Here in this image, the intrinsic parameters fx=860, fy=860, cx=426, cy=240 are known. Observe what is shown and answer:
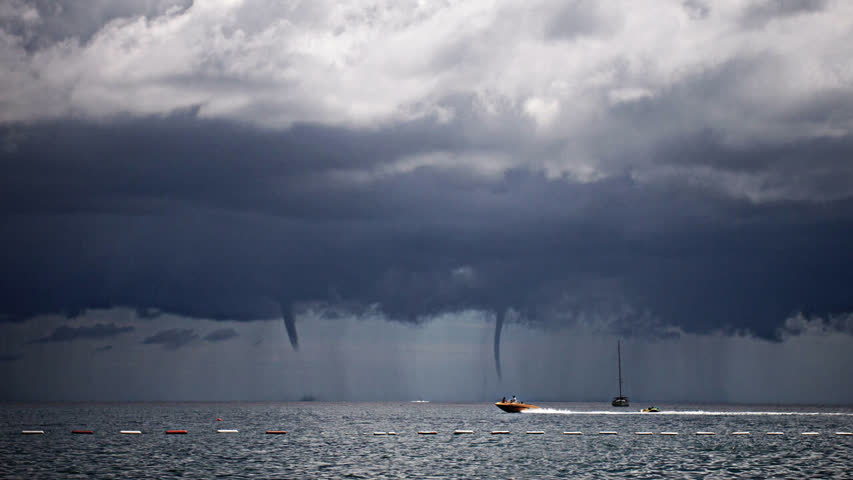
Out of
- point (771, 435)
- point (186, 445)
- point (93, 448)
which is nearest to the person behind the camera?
point (93, 448)

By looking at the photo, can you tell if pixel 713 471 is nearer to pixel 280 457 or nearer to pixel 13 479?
pixel 280 457

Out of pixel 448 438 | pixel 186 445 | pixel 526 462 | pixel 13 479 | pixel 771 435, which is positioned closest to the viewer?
pixel 13 479

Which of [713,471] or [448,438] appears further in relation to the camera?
[448,438]

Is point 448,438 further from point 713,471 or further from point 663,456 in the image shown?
point 713,471

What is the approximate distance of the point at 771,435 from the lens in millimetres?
185000

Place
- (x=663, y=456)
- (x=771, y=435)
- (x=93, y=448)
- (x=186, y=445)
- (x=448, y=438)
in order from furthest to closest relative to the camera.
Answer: (x=771, y=435) → (x=448, y=438) → (x=186, y=445) → (x=93, y=448) → (x=663, y=456)

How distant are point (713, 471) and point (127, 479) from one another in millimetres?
65940

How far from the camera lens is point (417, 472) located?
9806 cm

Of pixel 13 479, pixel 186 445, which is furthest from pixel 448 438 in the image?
pixel 13 479

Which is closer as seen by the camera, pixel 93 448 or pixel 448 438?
pixel 93 448

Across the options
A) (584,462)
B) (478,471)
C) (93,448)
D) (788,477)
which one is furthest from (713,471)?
(93,448)

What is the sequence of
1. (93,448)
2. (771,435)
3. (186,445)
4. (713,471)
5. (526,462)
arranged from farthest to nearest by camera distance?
(771,435)
(186,445)
(93,448)
(526,462)
(713,471)

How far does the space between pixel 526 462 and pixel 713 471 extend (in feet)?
78.9

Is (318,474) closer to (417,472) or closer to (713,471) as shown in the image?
(417,472)
